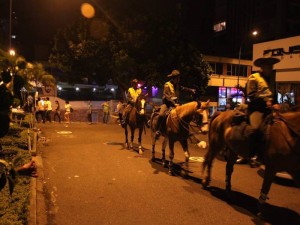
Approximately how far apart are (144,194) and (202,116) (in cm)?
243

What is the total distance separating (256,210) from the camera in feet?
22.1

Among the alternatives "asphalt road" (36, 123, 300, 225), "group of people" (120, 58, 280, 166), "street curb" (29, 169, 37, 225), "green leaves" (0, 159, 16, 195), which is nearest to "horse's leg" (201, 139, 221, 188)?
"asphalt road" (36, 123, 300, 225)

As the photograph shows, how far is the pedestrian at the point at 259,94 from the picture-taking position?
6539mm

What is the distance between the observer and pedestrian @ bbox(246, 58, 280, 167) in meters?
6.54

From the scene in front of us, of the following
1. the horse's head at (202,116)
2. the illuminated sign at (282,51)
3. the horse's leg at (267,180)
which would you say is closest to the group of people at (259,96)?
the horse's leg at (267,180)

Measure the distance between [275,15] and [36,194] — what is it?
214 ft

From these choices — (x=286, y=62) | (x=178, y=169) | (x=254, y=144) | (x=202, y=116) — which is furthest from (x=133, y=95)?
(x=286, y=62)

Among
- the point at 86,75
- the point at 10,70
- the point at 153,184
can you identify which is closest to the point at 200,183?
the point at 153,184

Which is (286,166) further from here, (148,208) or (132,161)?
(132,161)

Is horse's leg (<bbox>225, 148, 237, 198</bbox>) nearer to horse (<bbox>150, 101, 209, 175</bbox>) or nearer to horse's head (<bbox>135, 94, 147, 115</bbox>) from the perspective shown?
horse (<bbox>150, 101, 209, 175</bbox>)

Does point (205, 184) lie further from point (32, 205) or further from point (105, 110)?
point (105, 110)

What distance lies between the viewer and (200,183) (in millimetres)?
8766

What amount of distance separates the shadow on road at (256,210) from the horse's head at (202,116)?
61.9 inches

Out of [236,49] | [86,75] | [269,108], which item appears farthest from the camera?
[236,49]
